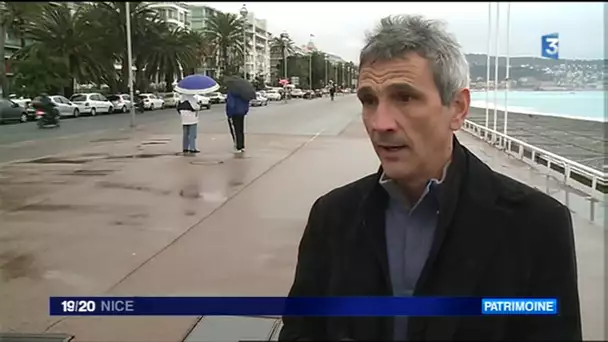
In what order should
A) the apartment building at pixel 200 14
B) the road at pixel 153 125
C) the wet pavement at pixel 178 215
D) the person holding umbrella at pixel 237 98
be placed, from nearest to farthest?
the apartment building at pixel 200 14 → the person holding umbrella at pixel 237 98 → the road at pixel 153 125 → the wet pavement at pixel 178 215

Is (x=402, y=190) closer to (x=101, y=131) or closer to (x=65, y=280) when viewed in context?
(x=101, y=131)

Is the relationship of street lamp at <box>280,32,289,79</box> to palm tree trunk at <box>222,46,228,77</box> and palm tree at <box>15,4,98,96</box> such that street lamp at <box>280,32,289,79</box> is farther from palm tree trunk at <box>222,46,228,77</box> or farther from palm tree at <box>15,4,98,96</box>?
palm tree at <box>15,4,98,96</box>

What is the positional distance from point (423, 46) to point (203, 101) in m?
1.30

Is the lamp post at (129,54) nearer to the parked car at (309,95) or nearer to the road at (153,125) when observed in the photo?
the road at (153,125)

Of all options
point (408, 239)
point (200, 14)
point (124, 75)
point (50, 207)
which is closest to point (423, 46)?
point (408, 239)

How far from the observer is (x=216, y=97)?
8.34 feet

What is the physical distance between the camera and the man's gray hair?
1431mm

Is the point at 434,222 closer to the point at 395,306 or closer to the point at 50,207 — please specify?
the point at 395,306

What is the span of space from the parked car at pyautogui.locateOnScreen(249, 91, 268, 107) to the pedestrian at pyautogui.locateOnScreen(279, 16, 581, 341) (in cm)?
124

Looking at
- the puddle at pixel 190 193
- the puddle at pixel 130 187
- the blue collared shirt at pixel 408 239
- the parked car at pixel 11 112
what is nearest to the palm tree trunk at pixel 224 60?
the parked car at pixel 11 112

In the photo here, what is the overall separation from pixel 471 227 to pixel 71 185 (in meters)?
6.53

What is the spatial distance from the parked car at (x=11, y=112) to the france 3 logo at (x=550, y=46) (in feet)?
7.27

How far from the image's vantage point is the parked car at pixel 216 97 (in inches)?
98.9

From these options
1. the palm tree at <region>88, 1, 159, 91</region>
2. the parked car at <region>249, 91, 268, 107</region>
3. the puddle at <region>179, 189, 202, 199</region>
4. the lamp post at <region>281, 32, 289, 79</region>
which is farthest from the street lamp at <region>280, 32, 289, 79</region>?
the puddle at <region>179, 189, 202, 199</region>
